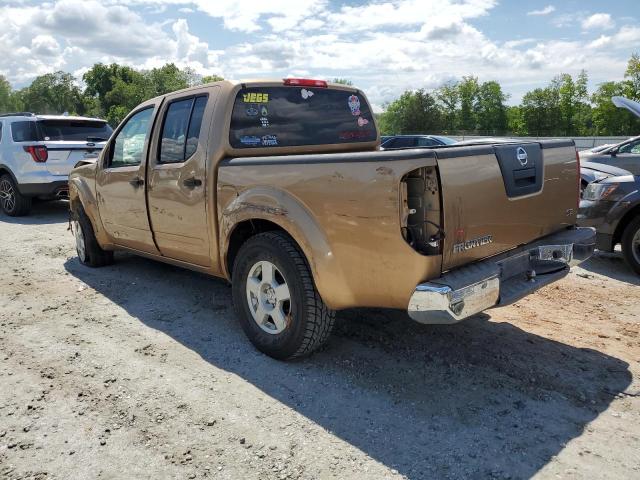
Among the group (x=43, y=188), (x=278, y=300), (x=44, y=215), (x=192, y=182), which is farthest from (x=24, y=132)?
(x=278, y=300)

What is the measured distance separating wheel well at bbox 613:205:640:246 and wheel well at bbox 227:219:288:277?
4.42 metres

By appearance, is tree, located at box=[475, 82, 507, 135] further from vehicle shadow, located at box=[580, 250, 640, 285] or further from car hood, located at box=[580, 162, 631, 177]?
vehicle shadow, located at box=[580, 250, 640, 285]

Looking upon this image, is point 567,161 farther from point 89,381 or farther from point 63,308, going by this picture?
point 63,308

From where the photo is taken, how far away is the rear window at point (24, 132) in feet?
32.8

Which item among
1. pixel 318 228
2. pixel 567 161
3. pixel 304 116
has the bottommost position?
pixel 318 228

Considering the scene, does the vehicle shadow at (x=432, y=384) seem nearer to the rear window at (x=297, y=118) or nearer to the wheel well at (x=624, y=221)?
the rear window at (x=297, y=118)

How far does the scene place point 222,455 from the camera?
2.79 m

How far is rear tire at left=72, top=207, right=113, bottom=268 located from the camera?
247 inches

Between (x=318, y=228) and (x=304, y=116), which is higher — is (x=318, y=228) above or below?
below

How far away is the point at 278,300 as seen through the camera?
12.3 feet

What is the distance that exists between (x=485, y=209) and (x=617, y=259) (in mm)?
4575

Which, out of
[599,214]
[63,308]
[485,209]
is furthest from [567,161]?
[63,308]

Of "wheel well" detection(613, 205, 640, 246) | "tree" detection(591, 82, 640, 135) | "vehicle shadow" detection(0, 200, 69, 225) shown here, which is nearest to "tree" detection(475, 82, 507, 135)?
"tree" detection(591, 82, 640, 135)

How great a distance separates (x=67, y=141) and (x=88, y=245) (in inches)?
187
